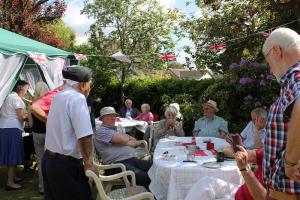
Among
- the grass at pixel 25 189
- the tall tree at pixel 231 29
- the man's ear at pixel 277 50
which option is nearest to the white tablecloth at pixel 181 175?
the man's ear at pixel 277 50

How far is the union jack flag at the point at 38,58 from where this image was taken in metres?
6.23

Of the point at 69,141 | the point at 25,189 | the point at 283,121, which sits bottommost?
the point at 25,189

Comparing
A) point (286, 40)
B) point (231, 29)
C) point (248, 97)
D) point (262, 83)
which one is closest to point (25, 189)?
point (248, 97)

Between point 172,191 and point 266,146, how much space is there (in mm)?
1791

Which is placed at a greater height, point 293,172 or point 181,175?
point 293,172

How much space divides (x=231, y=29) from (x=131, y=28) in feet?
15.5

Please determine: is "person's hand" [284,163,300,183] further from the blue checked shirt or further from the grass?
the grass

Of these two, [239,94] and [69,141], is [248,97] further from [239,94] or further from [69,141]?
[69,141]

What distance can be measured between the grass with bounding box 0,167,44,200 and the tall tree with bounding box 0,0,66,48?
777 cm

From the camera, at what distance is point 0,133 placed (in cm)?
547

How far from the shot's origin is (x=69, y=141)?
279cm

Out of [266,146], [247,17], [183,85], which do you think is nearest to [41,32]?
[183,85]

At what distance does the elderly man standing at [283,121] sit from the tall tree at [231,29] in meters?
9.54

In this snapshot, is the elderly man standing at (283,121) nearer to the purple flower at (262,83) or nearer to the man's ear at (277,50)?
the man's ear at (277,50)
